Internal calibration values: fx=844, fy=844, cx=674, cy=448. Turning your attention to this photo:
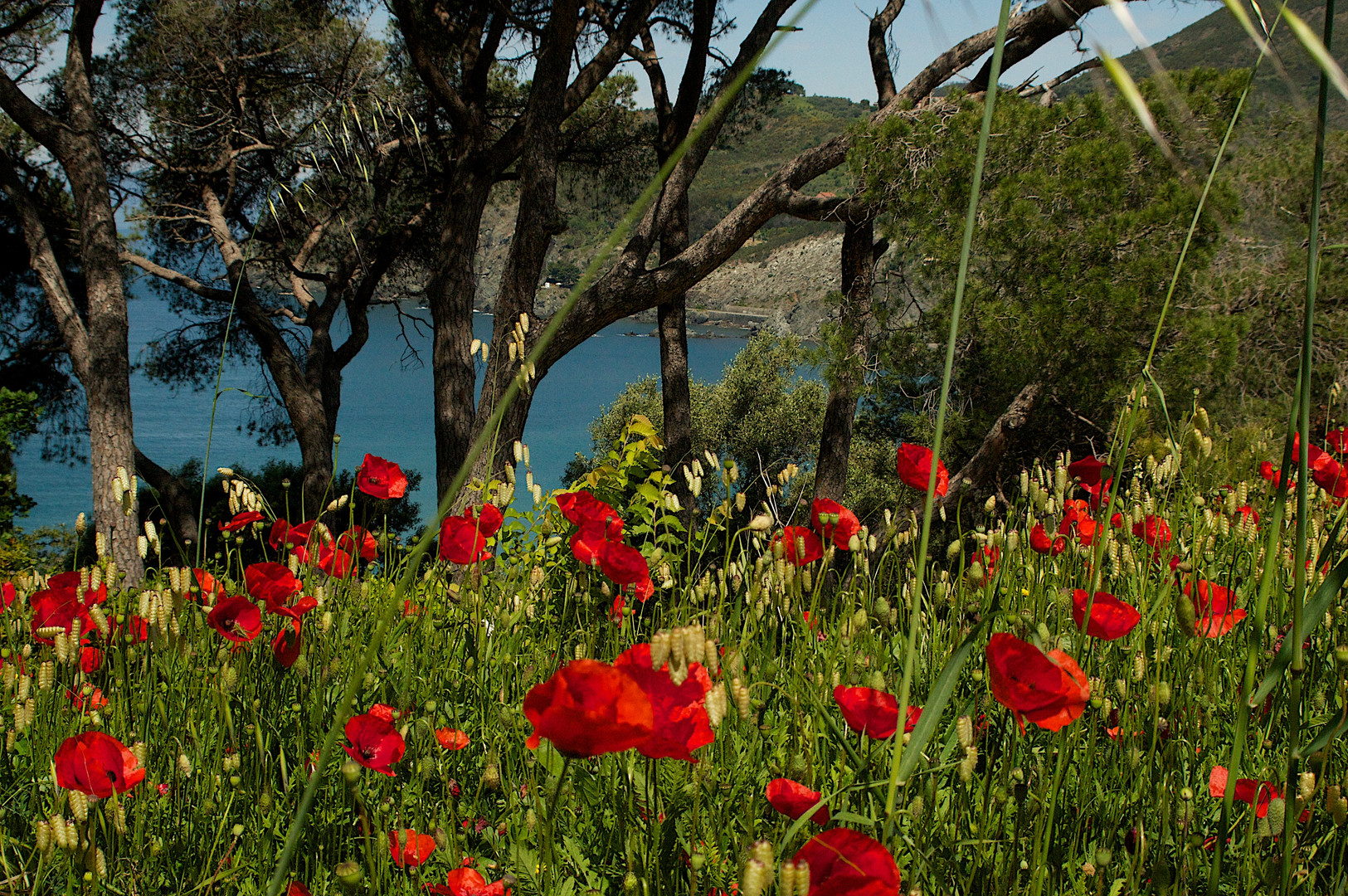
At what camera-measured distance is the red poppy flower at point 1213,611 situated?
1.29 metres

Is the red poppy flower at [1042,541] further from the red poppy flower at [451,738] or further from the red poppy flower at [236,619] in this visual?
the red poppy flower at [236,619]

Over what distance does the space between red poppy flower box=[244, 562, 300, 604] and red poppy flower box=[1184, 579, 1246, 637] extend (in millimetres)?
1441

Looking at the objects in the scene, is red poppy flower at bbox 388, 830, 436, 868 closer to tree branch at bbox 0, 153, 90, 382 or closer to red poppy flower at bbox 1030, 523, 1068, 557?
red poppy flower at bbox 1030, 523, 1068, 557

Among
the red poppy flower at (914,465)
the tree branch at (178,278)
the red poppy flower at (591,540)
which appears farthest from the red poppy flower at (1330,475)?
the tree branch at (178,278)

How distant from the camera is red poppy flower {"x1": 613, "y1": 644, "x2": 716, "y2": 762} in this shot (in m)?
0.77

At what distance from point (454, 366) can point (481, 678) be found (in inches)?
270

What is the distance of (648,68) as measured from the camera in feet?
27.1

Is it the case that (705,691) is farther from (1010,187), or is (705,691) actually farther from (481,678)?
(1010,187)

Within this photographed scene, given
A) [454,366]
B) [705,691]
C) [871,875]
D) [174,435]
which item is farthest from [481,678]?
[174,435]

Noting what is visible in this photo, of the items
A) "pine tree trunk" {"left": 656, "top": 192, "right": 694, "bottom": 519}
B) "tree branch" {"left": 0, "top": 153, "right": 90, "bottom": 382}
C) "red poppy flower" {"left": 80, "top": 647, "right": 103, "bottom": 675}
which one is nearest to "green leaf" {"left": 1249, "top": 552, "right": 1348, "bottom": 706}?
"red poppy flower" {"left": 80, "top": 647, "right": 103, "bottom": 675}

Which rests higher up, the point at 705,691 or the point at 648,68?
the point at 648,68

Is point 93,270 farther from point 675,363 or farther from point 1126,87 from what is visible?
point 1126,87

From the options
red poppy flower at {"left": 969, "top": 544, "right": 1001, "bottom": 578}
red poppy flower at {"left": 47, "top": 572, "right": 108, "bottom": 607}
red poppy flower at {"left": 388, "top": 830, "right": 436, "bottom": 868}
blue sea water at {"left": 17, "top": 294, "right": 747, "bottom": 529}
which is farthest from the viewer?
blue sea water at {"left": 17, "top": 294, "right": 747, "bottom": 529}

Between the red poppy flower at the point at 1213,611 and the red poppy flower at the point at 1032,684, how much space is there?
495mm
